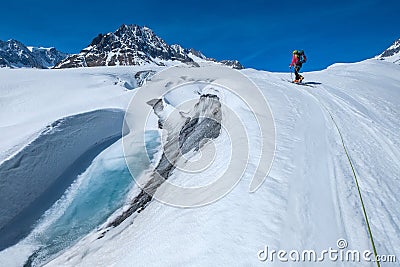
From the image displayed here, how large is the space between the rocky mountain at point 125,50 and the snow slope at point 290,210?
3749 inches

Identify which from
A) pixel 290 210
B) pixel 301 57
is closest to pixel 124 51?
pixel 301 57

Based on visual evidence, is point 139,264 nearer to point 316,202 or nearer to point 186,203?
point 186,203

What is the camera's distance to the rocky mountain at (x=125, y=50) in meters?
108

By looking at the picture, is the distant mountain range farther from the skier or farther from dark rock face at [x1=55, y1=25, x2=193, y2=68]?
the skier

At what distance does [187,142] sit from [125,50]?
119663 mm

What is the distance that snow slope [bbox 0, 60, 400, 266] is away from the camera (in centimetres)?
381

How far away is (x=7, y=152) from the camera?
31.2 feet

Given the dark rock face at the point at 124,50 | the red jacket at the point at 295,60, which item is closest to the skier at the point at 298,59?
the red jacket at the point at 295,60

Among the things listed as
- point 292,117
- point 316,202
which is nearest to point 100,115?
point 292,117

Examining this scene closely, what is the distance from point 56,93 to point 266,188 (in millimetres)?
24295

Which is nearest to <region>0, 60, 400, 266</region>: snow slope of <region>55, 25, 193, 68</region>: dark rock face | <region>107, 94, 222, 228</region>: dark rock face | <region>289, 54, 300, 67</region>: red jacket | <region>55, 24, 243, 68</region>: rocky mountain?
<region>107, 94, 222, 228</region>: dark rock face

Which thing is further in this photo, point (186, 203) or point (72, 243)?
point (72, 243)

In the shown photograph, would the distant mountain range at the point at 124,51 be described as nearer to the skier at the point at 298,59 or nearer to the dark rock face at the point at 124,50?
the dark rock face at the point at 124,50

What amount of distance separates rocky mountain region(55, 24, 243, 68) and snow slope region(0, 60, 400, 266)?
9523 cm
